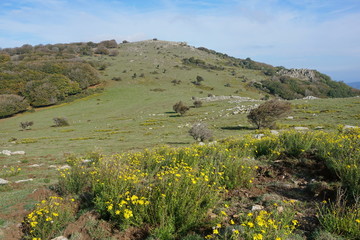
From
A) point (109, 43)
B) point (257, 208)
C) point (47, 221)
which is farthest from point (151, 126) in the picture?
point (109, 43)

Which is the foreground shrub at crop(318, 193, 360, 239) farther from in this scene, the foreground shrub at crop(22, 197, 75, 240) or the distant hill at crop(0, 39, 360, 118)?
the distant hill at crop(0, 39, 360, 118)

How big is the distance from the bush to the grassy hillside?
5.52ft

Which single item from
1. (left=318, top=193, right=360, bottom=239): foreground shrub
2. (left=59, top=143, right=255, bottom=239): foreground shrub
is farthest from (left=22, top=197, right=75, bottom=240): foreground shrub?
(left=318, top=193, right=360, bottom=239): foreground shrub

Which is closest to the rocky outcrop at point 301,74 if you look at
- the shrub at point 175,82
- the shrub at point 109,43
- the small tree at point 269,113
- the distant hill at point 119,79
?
the distant hill at point 119,79

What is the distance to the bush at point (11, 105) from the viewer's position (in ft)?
177

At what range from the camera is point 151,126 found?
113ft

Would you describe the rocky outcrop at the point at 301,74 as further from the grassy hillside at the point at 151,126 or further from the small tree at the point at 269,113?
the small tree at the point at 269,113

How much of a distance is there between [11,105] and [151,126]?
41.4 meters

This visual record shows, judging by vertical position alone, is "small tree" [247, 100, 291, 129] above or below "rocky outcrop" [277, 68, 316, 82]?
below

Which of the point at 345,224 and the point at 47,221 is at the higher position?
the point at 345,224

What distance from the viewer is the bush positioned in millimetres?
53812

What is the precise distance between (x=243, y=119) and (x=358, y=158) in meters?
26.3

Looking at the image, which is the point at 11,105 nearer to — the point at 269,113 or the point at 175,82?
the point at 175,82

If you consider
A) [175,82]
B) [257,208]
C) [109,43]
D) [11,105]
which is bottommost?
[11,105]
